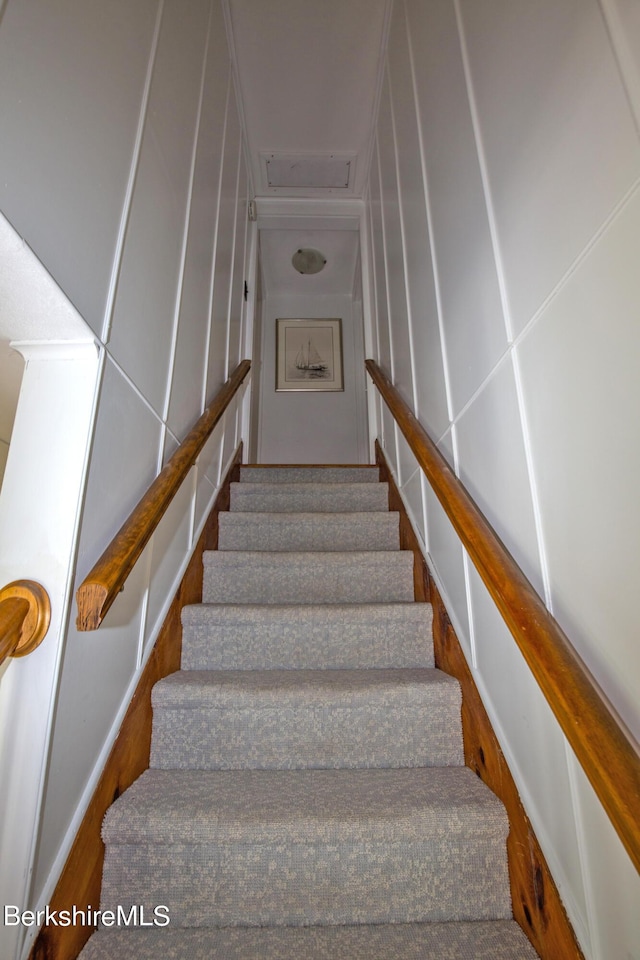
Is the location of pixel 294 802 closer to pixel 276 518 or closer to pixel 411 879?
pixel 411 879

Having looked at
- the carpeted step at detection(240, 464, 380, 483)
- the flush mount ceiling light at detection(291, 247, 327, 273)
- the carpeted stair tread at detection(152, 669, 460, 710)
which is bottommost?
the carpeted stair tread at detection(152, 669, 460, 710)

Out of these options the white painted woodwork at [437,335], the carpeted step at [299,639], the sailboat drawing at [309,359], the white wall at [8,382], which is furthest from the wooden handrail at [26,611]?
the sailboat drawing at [309,359]

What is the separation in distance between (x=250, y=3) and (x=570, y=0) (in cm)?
242

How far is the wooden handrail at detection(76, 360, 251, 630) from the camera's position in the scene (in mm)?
814

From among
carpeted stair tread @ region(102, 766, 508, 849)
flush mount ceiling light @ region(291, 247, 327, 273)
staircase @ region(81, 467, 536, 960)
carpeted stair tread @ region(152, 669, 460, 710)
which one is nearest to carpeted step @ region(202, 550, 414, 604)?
staircase @ region(81, 467, 536, 960)

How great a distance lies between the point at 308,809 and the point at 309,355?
3833mm

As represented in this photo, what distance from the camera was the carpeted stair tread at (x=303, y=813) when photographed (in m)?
0.96

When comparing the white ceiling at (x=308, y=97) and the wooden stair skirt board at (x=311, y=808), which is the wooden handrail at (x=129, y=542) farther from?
the white ceiling at (x=308, y=97)

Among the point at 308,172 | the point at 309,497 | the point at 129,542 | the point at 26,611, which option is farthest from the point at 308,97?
the point at 26,611

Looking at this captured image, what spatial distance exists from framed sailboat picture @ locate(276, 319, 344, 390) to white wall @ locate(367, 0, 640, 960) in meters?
2.73

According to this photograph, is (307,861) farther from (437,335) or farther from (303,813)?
(437,335)

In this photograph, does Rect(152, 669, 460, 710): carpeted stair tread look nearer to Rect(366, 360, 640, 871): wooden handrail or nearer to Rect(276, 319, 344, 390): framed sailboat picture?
Rect(366, 360, 640, 871): wooden handrail

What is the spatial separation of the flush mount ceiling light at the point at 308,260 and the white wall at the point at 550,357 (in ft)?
7.89

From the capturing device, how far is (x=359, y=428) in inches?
164
